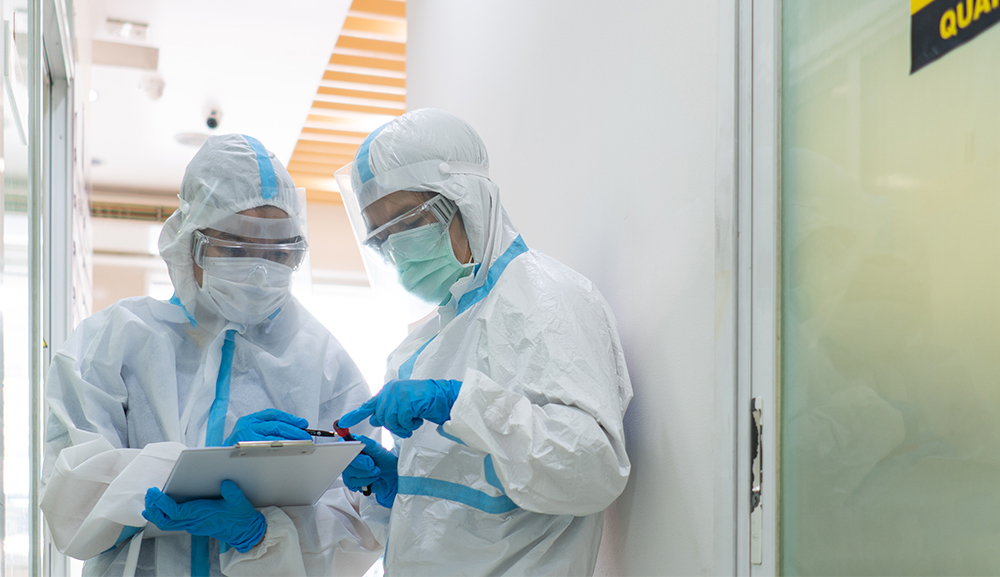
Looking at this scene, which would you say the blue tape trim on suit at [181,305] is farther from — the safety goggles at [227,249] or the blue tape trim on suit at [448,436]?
the blue tape trim on suit at [448,436]

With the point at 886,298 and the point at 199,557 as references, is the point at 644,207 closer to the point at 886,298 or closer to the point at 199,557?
the point at 886,298

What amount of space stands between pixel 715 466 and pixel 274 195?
3.21 ft

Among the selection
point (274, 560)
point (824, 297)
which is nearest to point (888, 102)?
point (824, 297)

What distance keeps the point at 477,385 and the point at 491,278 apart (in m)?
0.31

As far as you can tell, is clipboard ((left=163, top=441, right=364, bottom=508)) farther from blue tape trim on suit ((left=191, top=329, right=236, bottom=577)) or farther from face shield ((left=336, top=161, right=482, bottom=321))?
face shield ((left=336, top=161, right=482, bottom=321))

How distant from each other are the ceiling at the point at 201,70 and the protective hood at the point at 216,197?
2.68 m

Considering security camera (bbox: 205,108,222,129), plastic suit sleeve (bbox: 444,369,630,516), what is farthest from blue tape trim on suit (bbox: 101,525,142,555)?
security camera (bbox: 205,108,222,129)

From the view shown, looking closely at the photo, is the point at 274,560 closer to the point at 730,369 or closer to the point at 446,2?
the point at 730,369

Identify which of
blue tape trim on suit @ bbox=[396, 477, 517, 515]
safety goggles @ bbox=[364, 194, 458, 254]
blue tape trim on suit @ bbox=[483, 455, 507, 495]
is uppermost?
safety goggles @ bbox=[364, 194, 458, 254]

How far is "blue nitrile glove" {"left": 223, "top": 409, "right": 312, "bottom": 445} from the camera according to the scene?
4.67 ft

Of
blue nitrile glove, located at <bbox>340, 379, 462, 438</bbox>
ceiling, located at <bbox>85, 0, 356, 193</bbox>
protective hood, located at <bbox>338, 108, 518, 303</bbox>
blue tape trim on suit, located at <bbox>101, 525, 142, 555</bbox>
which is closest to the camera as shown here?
blue nitrile glove, located at <bbox>340, 379, 462, 438</bbox>

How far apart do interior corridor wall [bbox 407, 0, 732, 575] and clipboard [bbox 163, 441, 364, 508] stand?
0.55 m

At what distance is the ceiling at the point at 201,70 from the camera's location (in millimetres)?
4133

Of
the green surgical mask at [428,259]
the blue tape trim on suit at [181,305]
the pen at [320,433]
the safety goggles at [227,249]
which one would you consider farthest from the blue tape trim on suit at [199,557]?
the green surgical mask at [428,259]
